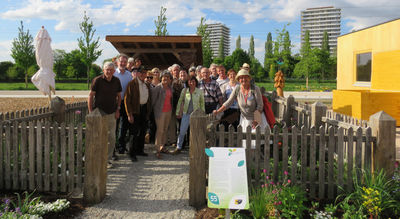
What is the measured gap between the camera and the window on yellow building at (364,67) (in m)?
13.9

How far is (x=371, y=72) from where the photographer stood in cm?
1355

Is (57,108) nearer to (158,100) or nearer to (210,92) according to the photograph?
(158,100)

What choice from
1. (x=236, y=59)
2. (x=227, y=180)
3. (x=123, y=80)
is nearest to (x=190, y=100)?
(x=123, y=80)

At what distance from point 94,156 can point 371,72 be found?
42.3 ft

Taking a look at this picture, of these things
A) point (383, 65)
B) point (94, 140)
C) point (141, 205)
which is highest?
point (383, 65)

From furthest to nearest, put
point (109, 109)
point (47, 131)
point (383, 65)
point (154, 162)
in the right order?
point (383, 65) < point (154, 162) < point (109, 109) < point (47, 131)

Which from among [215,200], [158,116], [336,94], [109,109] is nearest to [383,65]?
[336,94]

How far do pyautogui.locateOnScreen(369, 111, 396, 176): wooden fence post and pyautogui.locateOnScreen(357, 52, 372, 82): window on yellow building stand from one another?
35.7 feet

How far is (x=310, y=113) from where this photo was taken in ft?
23.4

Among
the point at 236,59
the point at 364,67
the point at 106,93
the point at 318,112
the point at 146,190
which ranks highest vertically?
the point at 236,59

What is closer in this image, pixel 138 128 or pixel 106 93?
pixel 106 93

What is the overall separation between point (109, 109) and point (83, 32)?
32.3 meters

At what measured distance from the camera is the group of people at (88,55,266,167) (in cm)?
568

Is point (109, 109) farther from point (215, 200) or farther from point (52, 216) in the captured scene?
point (215, 200)
